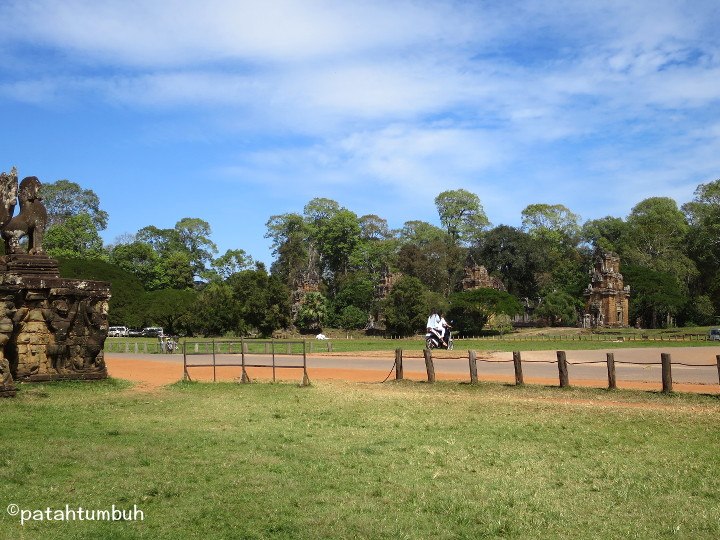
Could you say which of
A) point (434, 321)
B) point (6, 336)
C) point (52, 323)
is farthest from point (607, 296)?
point (6, 336)

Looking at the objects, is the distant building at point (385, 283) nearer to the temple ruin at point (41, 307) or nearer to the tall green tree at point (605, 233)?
the tall green tree at point (605, 233)

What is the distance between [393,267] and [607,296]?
24.6 metres

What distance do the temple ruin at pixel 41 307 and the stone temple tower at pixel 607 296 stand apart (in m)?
63.3

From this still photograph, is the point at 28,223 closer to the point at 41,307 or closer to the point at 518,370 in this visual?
the point at 41,307

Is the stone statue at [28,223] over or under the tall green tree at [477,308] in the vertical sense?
over

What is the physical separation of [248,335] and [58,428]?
56.8 m

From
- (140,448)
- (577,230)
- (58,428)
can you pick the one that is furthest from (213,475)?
(577,230)

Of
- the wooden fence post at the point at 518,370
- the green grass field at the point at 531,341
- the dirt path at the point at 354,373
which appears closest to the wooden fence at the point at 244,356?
the dirt path at the point at 354,373

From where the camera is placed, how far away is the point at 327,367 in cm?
2767

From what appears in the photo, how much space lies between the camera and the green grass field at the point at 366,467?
657 cm

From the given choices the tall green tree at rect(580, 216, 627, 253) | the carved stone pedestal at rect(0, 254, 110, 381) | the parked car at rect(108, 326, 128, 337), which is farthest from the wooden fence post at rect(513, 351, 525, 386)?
the tall green tree at rect(580, 216, 627, 253)

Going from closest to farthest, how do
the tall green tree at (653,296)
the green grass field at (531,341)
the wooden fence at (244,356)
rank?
the wooden fence at (244,356), the green grass field at (531,341), the tall green tree at (653,296)

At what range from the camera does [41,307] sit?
17031mm

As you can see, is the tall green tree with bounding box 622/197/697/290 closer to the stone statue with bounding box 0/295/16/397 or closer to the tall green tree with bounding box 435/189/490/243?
the tall green tree with bounding box 435/189/490/243
